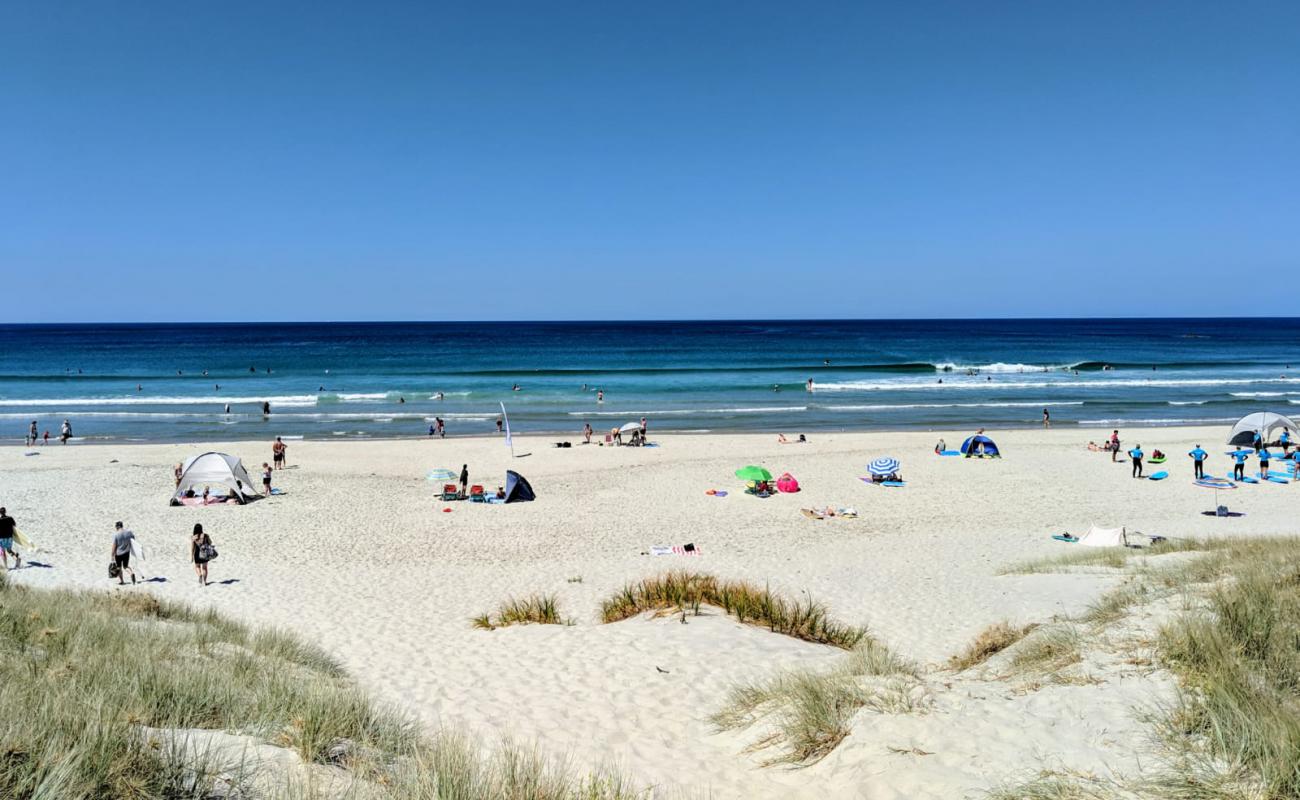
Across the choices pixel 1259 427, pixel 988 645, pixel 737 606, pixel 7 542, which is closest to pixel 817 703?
pixel 988 645

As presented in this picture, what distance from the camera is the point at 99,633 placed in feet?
21.4

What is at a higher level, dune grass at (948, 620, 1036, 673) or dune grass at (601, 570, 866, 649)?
dune grass at (948, 620, 1036, 673)

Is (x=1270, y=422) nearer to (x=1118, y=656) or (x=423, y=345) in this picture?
(x=1118, y=656)

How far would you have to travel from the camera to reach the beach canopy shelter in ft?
82.7

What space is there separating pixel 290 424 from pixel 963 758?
36.3m

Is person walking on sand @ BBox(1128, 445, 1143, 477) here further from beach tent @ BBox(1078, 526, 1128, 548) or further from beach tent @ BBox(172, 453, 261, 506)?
beach tent @ BBox(172, 453, 261, 506)

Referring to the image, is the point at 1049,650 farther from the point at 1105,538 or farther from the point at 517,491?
the point at 517,491

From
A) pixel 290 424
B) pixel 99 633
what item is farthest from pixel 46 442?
pixel 99 633

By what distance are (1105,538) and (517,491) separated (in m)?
13.2

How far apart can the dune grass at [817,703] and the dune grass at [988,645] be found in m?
0.95

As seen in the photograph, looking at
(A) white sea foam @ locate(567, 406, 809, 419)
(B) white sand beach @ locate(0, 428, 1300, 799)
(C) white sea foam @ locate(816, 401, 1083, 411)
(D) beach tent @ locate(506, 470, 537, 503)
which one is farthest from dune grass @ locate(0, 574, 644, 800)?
(C) white sea foam @ locate(816, 401, 1083, 411)

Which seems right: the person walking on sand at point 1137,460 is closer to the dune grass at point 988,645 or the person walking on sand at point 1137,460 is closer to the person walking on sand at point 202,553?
the dune grass at point 988,645

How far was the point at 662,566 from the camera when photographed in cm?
1395

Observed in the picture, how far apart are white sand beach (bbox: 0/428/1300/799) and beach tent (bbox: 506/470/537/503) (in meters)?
0.34
